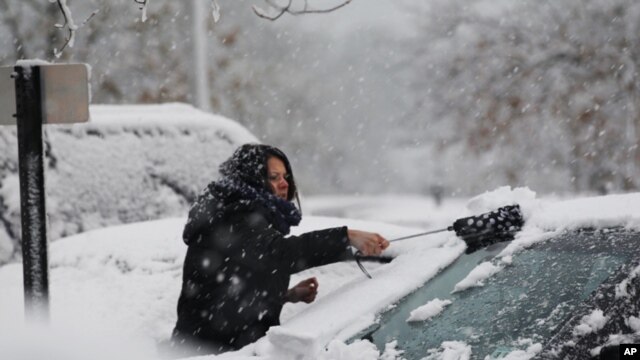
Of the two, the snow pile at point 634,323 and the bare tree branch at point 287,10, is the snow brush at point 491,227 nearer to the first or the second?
the snow pile at point 634,323

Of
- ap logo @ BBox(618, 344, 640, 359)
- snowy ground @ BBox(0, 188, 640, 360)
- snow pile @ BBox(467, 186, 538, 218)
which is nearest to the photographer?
ap logo @ BBox(618, 344, 640, 359)

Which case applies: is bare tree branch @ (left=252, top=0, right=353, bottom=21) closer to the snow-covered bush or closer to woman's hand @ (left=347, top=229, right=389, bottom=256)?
woman's hand @ (left=347, top=229, right=389, bottom=256)

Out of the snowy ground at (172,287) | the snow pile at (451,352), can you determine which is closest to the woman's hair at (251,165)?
the snowy ground at (172,287)

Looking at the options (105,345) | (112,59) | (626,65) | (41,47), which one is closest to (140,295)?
(105,345)

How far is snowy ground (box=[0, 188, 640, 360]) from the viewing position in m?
2.53

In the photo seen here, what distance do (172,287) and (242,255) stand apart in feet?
2.76

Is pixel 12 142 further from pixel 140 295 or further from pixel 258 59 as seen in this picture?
pixel 258 59

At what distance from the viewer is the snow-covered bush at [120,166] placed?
554cm

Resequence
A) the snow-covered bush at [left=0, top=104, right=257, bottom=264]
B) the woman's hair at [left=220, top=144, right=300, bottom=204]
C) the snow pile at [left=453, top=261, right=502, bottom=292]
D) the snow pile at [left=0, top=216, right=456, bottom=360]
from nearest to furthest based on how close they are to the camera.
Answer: the snow pile at [left=453, top=261, right=502, bottom=292]
the snow pile at [left=0, top=216, right=456, bottom=360]
the woman's hair at [left=220, top=144, right=300, bottom=204]
the snow-covered bush at [left=0, top=104, right=257, bottom=264]

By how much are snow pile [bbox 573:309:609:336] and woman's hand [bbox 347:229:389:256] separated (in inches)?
41.9

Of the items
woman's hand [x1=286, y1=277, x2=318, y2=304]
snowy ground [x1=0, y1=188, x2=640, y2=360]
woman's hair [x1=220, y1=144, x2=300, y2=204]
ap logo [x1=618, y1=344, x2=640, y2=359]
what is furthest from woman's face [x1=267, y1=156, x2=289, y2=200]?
ap logo [x1=618, y1=344, x2=640, y2=359]

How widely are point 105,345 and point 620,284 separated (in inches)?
80.3

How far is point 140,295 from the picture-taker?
3.95m

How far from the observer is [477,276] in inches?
107
